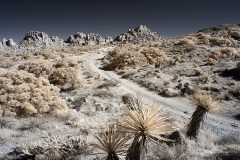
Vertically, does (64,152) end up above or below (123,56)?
below

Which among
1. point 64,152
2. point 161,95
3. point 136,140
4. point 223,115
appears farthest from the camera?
point 161,95

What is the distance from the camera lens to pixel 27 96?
33.5 ft

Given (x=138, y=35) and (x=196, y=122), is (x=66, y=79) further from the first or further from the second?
(x=138, y=35)

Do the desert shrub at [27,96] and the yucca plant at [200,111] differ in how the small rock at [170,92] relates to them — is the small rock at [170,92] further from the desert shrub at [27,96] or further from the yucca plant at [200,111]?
the desert shrub at [27,96]

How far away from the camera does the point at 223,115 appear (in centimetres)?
1194

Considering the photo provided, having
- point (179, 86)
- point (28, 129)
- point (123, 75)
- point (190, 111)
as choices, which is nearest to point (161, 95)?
point (179, 86)

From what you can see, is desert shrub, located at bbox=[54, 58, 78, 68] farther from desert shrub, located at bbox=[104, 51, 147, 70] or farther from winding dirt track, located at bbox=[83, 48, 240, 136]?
winding dirt track, located at bbox=[83, 48, 240, 136]

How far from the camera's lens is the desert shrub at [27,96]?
31.7 feet

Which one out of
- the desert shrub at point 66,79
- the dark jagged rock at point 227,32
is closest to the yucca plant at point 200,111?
the desert shrub at point 66,79

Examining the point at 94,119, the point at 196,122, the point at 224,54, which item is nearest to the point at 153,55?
the point at 224,54

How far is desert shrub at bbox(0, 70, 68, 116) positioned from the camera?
9.66 meters

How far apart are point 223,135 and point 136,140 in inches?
248

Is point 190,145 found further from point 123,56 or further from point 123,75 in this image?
point 123,56

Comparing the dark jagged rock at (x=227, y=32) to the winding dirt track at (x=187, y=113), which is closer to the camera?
the winding dirt track at (x=187, y=113)
